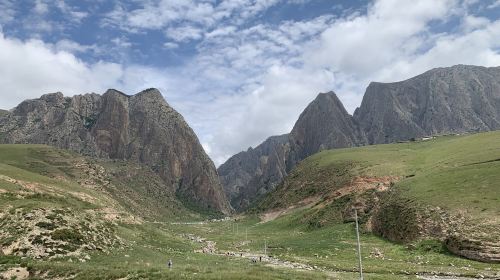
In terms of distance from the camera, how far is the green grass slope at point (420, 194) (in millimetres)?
60438

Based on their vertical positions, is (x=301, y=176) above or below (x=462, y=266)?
above

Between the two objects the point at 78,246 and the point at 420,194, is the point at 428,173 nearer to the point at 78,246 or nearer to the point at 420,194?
the point at 420,194

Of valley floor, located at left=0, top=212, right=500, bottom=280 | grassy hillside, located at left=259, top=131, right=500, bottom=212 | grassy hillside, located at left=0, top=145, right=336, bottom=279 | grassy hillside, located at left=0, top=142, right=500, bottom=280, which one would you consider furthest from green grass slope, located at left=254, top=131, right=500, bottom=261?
grassy hillside, located at left=0, top=145, right=336, bottom=279

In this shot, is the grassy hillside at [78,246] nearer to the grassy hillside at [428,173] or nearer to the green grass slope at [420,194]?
the green grass slope at [420,194]

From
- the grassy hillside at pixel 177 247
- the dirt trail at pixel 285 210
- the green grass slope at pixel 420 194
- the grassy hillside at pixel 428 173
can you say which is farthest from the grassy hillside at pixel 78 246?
the dirt trail at pixel 285 210

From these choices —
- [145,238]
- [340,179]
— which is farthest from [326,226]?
[145,238]

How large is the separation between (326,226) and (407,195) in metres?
24.1

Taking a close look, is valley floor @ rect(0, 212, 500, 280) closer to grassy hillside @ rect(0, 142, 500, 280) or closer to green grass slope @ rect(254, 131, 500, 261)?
grassy hillside @ rect(0, 142, 500, 280)

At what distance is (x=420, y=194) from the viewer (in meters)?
79.8

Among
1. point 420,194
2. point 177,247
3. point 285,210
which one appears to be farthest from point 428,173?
point 285,210

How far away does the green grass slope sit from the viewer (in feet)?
198

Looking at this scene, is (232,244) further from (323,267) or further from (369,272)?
(369,272)

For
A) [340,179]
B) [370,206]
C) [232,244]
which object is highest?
[340,179]

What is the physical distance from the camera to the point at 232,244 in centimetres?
10150
